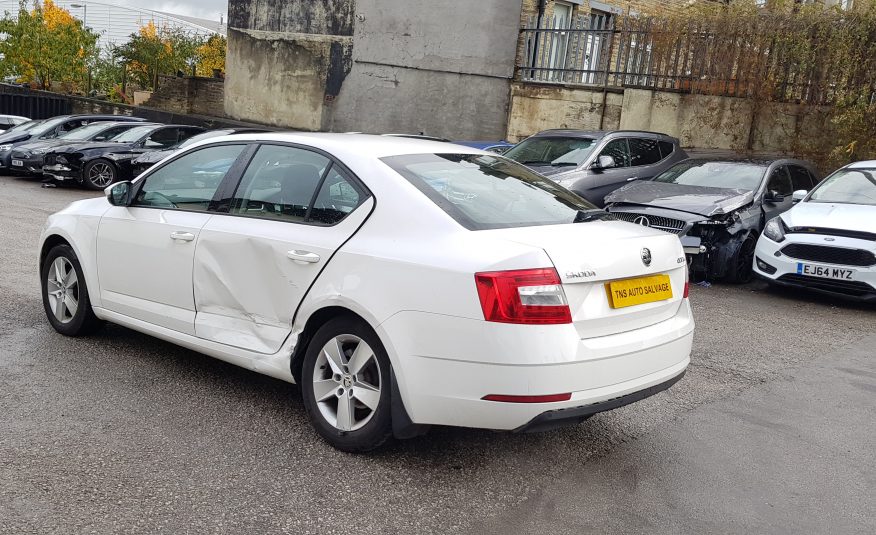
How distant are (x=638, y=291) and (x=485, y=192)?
968 mm

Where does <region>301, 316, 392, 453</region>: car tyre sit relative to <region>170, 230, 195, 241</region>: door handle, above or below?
below

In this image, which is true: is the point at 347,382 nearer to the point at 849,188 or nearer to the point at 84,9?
the point at 849,188

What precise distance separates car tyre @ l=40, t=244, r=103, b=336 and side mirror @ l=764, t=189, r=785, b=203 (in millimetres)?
8344

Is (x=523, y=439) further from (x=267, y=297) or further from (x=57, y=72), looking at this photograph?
(x=57, y=72)

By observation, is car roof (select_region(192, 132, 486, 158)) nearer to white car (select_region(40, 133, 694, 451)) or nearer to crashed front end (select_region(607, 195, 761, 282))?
white car (select_region(40, 133, 694, 451))

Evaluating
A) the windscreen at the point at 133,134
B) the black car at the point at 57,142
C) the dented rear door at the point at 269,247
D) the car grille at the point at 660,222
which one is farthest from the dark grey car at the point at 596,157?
the black car at the point at 57,142

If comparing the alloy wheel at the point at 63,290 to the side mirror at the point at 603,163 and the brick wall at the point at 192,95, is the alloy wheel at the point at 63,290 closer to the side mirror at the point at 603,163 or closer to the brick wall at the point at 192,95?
the side mirror at the point at 603,163

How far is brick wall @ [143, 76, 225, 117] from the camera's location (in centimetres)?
2691

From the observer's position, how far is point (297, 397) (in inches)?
200

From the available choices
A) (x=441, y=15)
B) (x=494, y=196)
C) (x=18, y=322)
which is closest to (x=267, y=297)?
(x=494, y=196)

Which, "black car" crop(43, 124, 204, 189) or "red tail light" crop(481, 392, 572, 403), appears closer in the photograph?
"red tail light" crop(481, 392, 572, 403)

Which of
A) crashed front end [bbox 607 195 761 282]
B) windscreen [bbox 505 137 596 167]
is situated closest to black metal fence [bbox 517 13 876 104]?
windscreen [bbox 505 137 596 167]

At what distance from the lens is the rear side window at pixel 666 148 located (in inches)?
546

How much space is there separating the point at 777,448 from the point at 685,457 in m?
0.62
